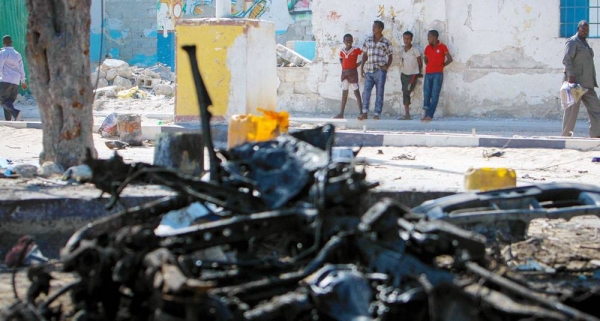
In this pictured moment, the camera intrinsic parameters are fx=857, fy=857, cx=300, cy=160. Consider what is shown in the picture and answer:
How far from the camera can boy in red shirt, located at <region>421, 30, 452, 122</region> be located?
17.0m

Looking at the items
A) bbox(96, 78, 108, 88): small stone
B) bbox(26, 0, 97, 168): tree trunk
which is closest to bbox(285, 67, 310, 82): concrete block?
bbox(96, 78, 108, 88): small stone

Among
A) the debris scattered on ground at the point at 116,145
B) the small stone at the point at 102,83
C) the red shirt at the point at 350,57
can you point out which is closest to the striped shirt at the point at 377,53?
the red shirt at the point at 350,57

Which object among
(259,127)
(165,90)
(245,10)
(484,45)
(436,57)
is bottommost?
(259,127)

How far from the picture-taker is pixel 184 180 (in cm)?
379

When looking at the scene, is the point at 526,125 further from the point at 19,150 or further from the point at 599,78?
the point at 19,150

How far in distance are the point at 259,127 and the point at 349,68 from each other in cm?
1064

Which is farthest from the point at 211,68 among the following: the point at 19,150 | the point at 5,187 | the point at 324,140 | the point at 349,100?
the point at 324,140

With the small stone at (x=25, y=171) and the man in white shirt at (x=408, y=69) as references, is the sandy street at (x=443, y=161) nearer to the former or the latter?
the small stone at (x=25, y=171)

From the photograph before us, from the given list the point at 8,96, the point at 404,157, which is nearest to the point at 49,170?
the point at 404,157

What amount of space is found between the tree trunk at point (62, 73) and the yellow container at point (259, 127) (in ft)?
5.04

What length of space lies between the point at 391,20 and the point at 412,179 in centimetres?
978

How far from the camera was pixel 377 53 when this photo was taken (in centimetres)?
1734

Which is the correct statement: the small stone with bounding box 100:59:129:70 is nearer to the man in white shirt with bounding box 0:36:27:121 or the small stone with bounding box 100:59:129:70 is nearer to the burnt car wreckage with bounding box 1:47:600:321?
the man in white shirt with bounding box 0:36:27:121

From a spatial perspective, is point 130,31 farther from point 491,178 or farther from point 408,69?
point 491,178
